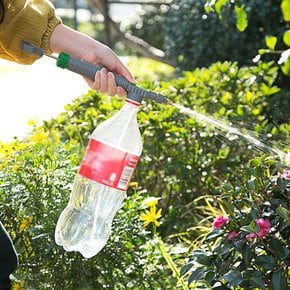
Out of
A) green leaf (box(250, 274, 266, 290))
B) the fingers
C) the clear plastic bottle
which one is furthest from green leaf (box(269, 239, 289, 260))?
the fingers

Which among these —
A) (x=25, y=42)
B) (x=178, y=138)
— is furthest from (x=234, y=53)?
(x=25, y=42)

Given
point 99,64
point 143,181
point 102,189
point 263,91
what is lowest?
point 143,181

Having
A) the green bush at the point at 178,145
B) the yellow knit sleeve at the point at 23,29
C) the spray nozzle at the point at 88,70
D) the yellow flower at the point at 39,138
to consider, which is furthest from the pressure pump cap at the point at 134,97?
the green bush at the point at 178,145

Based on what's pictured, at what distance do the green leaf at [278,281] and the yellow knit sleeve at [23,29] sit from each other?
1.00 m

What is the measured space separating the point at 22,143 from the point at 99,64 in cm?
102

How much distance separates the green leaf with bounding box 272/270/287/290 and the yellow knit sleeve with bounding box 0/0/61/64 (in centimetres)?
100

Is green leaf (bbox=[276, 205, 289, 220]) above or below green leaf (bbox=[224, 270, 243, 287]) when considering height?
above

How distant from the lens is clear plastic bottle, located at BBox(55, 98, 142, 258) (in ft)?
8.17

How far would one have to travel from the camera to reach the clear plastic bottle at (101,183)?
2.49m

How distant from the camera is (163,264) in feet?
12.2

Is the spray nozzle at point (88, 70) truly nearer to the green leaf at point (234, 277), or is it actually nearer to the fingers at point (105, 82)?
the fingers at point (105, 82)

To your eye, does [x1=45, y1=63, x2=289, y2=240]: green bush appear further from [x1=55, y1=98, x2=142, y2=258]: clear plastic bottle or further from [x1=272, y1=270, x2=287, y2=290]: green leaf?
[x1=272, y1=270, x2=287, y2=290]: green leaf

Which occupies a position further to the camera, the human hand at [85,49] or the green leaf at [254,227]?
the green leaf at [254,227]

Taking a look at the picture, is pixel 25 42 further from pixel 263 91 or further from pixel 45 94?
pixel 45 94
